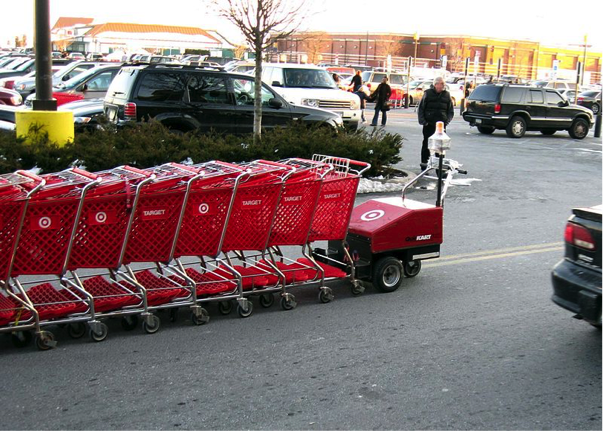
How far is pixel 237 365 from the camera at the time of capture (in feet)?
18.5

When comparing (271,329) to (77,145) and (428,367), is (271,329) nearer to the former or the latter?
(428,367)

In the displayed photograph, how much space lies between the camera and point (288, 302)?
7.09 meters

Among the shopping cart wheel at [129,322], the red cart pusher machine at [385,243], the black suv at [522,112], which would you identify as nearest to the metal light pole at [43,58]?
the red cart pusher machine at [385,243]

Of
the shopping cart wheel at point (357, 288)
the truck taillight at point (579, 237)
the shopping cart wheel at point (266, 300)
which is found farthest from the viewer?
the shopping cart wheel at point (357, 288)

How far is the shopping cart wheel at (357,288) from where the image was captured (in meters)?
7.56

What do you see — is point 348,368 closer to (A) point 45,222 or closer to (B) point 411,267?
(A) point 45,222

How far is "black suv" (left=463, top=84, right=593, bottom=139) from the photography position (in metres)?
26.5

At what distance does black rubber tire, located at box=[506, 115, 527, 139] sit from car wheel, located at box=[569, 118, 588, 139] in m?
2.19

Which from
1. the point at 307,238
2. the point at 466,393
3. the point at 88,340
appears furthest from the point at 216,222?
the point at 466,393

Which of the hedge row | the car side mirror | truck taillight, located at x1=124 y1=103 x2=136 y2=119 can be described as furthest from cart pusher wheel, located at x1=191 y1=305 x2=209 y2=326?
the car side mirror

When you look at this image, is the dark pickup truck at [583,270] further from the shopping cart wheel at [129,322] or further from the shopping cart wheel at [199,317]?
the shopping cart wheel at [129,322]

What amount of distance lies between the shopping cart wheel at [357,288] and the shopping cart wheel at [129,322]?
7.32 feet

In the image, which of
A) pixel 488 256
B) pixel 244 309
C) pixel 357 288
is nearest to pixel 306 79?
pixel 488 256

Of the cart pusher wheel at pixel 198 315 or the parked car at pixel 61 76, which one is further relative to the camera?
the parked car at pixel 61 76
